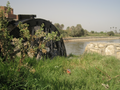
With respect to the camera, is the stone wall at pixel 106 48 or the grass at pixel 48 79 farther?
the stone wall at pixel 106 48

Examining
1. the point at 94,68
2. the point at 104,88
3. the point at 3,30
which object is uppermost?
the point at 3,30

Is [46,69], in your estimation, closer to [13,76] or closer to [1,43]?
[13,76]

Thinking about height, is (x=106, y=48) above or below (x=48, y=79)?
above

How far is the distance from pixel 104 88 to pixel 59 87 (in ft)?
3.53

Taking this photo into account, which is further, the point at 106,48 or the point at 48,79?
the point at 106,48

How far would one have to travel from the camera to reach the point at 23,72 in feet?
7.99

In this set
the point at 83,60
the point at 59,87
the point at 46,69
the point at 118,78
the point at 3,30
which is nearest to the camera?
the point at 59,87

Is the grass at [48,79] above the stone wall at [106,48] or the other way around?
the other way around

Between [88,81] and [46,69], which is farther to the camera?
[46,69]

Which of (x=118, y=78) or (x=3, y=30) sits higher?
(x=3, y=30)

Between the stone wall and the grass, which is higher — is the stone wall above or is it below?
above

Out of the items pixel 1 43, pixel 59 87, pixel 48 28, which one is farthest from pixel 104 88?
pixel 48 28

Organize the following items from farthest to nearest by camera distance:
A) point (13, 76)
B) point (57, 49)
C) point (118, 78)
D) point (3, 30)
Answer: point (57, 49)
point (118, 78)
point (3, 30)
point (13, 76)

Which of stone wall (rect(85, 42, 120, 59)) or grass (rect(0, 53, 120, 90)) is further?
stone wall (rect(85, 42, 120, 59))
